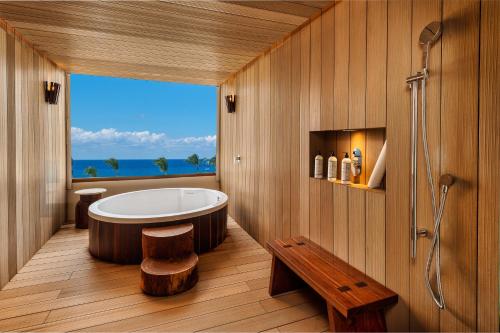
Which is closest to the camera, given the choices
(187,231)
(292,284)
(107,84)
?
(292,284)

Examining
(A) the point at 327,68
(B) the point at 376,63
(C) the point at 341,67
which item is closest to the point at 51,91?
(A) the point at 327,68

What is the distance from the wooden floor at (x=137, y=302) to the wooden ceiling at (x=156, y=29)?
89.0 inches

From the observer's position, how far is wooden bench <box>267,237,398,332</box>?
4.54ft

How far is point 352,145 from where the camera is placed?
77.5 inches

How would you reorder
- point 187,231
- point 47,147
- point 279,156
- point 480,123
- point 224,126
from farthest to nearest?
point 224,126 → point 47,147 → point 279,156 → point 187,231 → point 480,123

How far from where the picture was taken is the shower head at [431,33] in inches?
46.6

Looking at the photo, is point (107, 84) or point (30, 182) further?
point (107, 84)

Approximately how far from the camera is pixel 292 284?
2.18 meters

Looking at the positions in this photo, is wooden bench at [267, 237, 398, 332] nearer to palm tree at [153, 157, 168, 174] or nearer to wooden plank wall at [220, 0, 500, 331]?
wooden plank wall at [220, 0, 500, 331]

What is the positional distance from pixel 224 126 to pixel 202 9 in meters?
2.69

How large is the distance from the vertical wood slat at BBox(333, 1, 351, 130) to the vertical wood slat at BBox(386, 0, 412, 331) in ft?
1.15

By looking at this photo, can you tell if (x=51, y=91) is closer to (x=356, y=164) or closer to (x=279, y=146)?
(x=279, y=146)

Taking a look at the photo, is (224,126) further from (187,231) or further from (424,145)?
(424,145)

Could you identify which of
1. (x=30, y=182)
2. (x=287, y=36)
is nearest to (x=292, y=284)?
(x=287, y=36)
